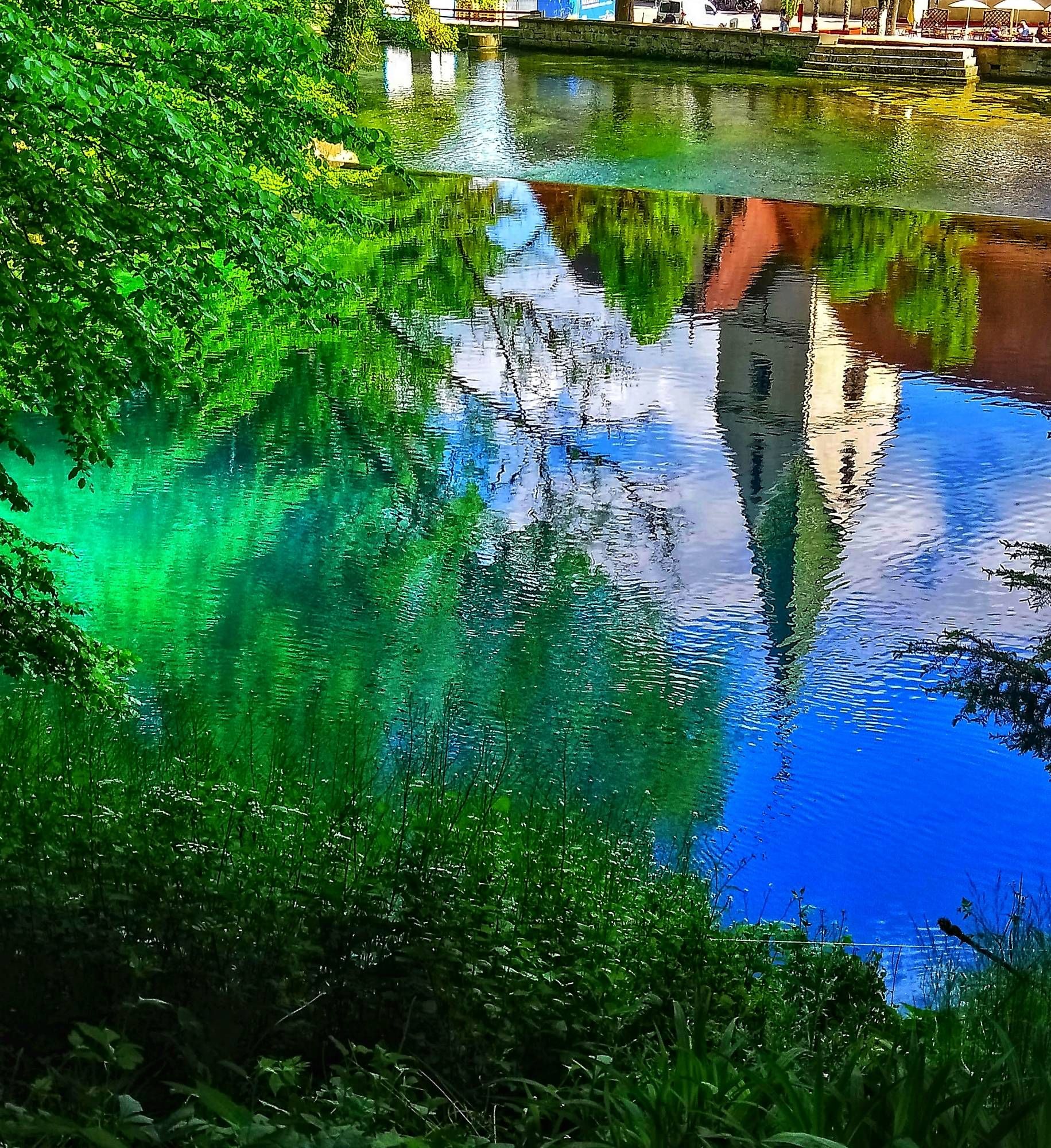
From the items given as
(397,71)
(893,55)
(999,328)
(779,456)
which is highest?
(893,55)

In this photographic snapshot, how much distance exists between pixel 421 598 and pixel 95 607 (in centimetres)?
249

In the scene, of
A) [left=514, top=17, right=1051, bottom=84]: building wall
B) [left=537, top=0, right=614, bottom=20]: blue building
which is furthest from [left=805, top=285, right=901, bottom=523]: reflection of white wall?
[left=537, top=0, right=614, bottom=20]: blue building

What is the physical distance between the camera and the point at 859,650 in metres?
10.7

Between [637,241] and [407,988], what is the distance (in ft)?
67.3

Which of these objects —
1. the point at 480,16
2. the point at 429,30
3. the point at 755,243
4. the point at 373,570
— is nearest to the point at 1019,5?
the point at 480,16

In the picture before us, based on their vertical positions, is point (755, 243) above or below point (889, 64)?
below

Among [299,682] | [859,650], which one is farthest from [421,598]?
[859,650]

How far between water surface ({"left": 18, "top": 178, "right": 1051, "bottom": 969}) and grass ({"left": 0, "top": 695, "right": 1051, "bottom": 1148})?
1389mm

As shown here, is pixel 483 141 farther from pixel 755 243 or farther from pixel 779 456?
pixel 779 456

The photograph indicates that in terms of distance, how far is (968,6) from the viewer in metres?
48.7

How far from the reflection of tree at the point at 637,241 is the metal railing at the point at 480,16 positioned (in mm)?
23964

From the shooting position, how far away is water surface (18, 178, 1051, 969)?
8.98m

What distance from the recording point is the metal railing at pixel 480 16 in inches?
1971

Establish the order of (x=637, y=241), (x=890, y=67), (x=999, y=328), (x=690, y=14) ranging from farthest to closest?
(x=690, y=14)
(x=890, y=67)
(x=637, y=241)
(x=999, y=328)
